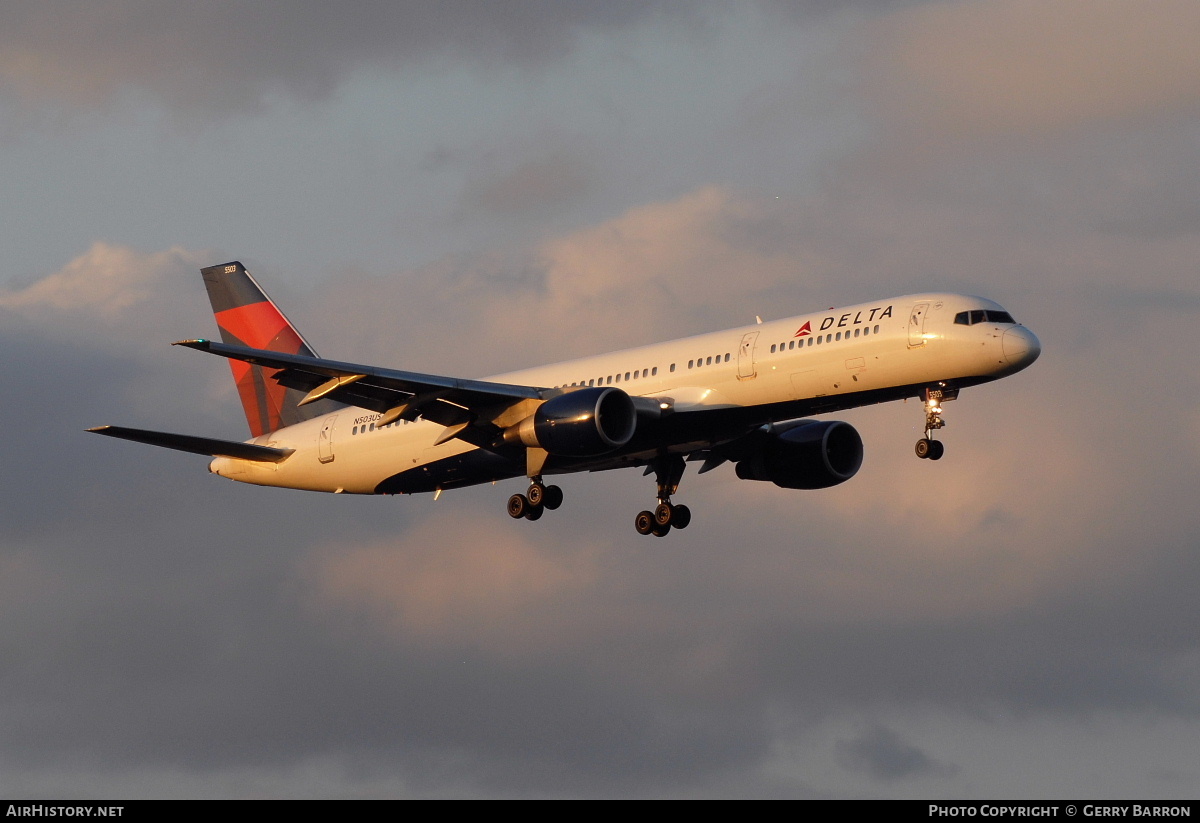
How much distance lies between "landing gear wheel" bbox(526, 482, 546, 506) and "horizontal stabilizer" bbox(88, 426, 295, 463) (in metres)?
11.0

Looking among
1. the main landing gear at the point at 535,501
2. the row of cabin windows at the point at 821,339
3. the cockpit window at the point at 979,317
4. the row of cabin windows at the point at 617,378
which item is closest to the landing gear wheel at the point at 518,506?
the main landing gear at the point at 535,501

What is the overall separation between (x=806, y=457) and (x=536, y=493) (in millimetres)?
10191

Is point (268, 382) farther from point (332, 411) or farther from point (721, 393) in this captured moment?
→ point (721, 393)

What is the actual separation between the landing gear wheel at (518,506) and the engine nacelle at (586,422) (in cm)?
491

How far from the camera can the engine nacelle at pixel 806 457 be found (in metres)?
60.4

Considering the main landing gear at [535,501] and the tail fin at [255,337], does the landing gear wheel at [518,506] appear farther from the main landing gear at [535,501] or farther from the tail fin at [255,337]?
the tail fin at [255,337]

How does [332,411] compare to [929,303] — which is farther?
[332,411]

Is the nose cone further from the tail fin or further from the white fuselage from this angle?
the tail fin

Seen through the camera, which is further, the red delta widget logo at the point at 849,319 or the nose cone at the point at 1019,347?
the red delta widget logo at the point at 849,319

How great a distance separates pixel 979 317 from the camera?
4956 centimetres
